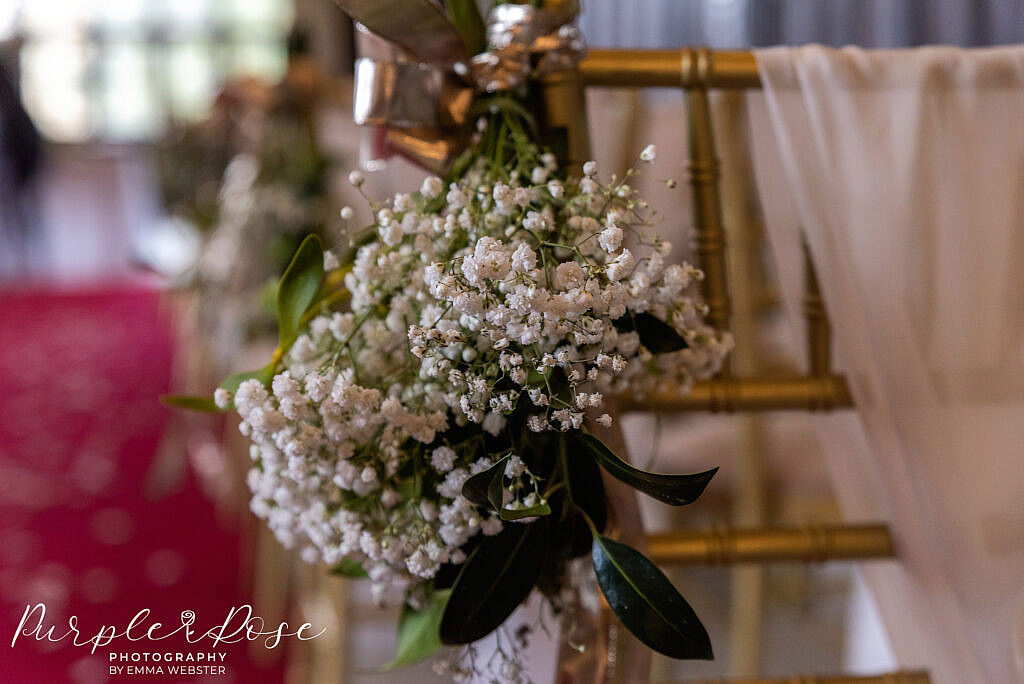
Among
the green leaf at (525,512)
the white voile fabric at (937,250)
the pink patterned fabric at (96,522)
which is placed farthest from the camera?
the pink patterned fabric at (96,522)

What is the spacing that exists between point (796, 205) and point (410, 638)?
1.62 feet

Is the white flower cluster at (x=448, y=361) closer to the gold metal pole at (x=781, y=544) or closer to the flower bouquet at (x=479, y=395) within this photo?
the flower bouquet at (x=479, y=395)

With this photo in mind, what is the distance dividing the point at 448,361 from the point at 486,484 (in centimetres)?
7

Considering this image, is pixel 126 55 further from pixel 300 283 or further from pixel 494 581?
pixel 494 581

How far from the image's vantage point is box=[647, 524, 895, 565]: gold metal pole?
752mm

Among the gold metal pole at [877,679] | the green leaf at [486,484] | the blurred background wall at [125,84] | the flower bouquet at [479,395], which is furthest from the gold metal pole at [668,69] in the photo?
the blurred background wall at [125,84]

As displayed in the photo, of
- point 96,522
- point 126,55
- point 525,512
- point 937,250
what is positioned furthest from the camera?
point 126,55

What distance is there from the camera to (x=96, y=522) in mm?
2236

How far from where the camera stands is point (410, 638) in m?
0.66

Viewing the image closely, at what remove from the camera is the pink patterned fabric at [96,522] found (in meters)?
1.17

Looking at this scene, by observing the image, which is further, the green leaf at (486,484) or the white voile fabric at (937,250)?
the white voile fabric at (937,250)

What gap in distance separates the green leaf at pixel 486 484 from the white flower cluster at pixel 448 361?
11mm

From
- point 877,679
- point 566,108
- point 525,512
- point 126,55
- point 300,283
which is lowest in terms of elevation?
point 877,679

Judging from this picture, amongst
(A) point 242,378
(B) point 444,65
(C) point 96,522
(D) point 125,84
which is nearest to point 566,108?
(B) point 444,65
